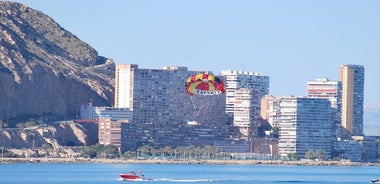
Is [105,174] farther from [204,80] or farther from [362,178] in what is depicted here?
[362,178]

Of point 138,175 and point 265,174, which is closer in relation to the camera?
point 138,175

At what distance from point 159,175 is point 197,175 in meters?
4.72

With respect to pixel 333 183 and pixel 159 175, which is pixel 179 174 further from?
pixel 333 183

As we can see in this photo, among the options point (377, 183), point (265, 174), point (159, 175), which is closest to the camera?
point (377, 183)

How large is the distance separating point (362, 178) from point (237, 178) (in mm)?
19511

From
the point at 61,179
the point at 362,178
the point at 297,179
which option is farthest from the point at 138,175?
the point at 362,178

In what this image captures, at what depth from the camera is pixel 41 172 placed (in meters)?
193

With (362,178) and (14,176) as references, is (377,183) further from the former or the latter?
(14,176)

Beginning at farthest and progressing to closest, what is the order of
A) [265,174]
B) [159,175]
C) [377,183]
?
1. [265,174]
2. [159,175]
3. [377,183]

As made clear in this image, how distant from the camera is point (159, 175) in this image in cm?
18275

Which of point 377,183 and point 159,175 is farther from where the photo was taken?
point 159,175

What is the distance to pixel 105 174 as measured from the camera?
611 feet

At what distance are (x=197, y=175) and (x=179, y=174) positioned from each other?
4144 millimetres

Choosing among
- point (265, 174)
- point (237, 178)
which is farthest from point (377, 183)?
point (265, 174)
